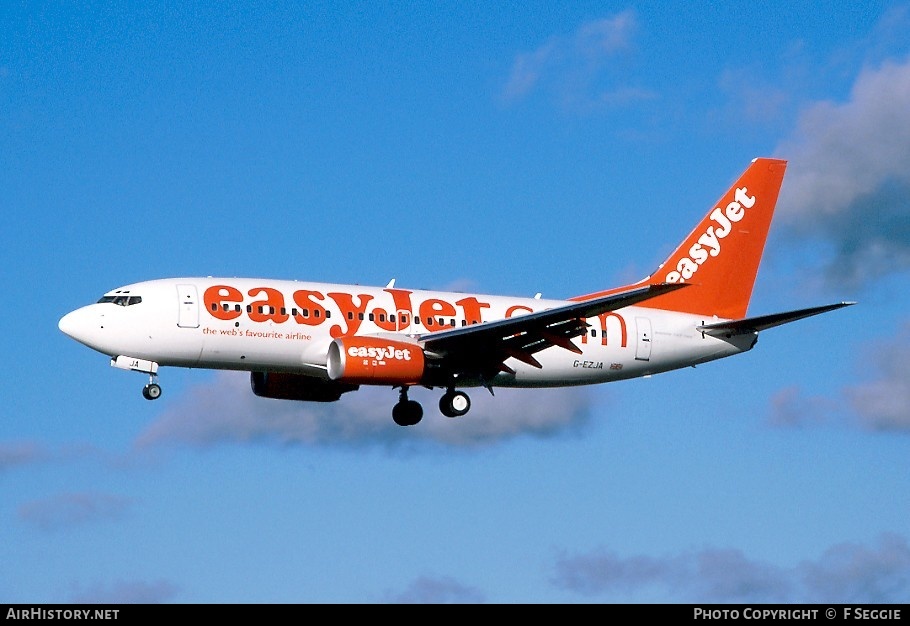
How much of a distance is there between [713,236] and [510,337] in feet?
38.5

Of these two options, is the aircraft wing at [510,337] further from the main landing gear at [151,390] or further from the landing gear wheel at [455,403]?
the main landing gear at [151,390]

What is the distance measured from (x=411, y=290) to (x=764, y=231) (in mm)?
15229

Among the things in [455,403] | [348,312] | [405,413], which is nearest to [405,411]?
[405,413]

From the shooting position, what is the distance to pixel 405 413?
178 ft

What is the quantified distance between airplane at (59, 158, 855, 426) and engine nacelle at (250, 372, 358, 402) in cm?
5

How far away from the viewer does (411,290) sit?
5306 cm

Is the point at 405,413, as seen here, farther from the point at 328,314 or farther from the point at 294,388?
the point at 328,314

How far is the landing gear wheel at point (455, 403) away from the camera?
52.5m

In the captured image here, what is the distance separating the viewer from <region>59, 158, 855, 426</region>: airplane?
4897cm

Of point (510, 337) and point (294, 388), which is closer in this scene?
point (510, 337)

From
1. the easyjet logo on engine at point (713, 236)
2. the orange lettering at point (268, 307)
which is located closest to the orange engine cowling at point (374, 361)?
the orange lettering at point (268, 307)

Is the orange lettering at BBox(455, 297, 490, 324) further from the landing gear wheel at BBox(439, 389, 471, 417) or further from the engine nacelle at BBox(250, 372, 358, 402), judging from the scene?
the engine nacelle at BBox(250, 372, 358, 402)
